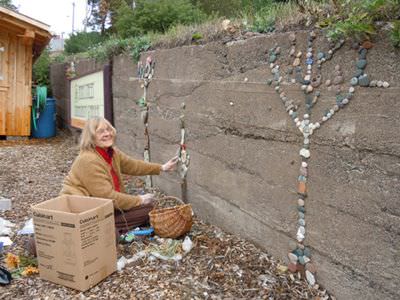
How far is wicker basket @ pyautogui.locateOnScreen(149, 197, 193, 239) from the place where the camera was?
154 inches

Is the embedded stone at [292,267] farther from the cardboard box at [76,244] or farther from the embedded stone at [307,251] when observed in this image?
the cardboard box at [76,244]

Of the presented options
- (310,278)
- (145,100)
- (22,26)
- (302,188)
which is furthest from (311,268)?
(22,26)

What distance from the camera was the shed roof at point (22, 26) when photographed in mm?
8874

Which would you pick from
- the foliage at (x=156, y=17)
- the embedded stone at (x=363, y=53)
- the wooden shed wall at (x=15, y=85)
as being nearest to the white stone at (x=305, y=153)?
the embedded stone at (x=363, y=53)

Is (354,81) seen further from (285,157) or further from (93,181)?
(93,181)

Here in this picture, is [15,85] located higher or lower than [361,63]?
higher

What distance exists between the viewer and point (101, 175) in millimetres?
3832

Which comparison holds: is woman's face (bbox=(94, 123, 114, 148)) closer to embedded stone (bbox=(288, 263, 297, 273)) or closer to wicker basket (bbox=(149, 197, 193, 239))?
wicker basket (bbox=(149, 197, 193, 239))

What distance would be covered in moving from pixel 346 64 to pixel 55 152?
687cm

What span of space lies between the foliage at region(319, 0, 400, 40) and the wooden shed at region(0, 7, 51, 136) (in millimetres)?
8019

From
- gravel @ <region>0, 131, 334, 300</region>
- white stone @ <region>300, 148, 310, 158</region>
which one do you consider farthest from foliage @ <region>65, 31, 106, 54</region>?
white stone @ <region>300, 148, 310, 158</region>

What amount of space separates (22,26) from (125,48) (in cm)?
393

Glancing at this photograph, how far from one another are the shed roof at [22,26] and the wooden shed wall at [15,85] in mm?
210

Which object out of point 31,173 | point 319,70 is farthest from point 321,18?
point 31,173
